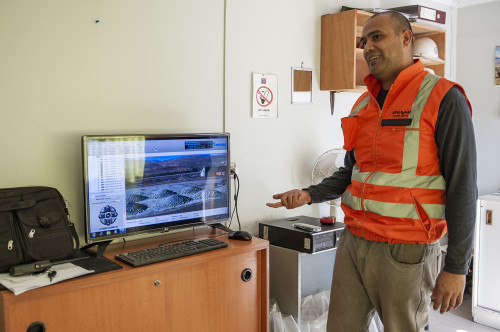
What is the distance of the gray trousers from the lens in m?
1.77

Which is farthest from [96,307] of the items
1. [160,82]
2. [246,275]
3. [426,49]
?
[426,49]

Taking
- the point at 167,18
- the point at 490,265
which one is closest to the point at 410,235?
the point at 167,18

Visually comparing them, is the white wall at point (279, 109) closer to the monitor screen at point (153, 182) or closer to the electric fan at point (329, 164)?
the electric fan at point (329, 164)

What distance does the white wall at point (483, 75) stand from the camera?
4355 mm

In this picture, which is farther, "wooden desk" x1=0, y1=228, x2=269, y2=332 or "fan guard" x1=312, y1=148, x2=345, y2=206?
"fan guard" x1=312, y1=148, x2=345, y2=206

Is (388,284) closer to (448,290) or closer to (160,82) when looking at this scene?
(448,290)

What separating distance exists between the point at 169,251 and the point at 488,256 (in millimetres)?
2419

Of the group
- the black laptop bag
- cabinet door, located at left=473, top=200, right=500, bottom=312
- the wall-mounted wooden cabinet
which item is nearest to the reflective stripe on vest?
the black laptop bag

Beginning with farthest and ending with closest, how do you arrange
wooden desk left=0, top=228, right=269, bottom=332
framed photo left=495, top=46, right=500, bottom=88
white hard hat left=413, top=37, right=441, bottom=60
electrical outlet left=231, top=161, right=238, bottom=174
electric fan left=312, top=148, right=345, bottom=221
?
framed photo left=495, top=46, right=500, bottom=88 < white hard hat left=413, top=37, right=441, bottom=60 < electric fan left=312, top=148, right=345, bottom=221 < electrical outlet left=231, top=161, right=238, bottom=174 < wooden desk left=0, top=228, right=269, bottom=332

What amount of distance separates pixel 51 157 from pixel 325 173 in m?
1.78

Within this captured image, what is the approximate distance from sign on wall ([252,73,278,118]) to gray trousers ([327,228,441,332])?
138 centimetres

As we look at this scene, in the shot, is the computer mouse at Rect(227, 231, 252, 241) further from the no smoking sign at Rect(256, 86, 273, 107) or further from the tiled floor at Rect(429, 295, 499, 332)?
the tiled floor at Rect(429, 295, 499, 332)

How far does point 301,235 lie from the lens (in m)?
2.83

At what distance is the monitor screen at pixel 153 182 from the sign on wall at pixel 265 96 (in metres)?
0.52
